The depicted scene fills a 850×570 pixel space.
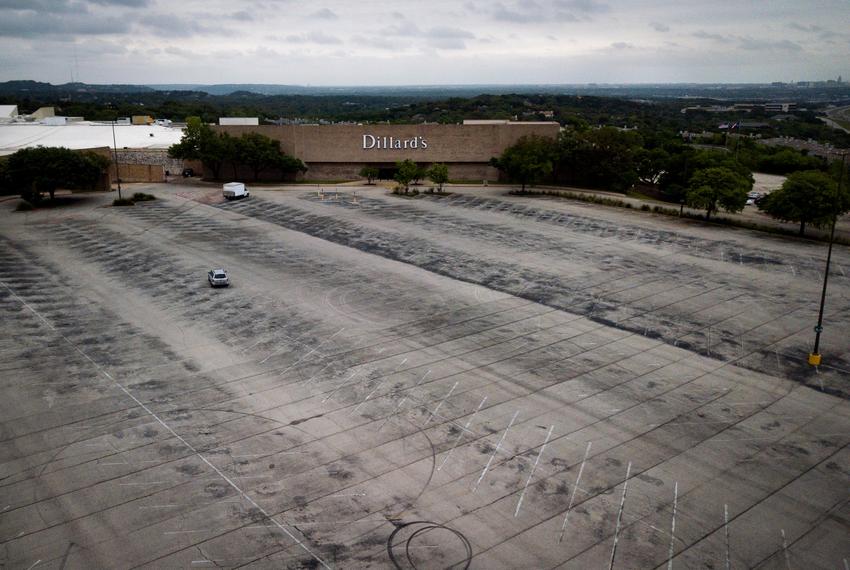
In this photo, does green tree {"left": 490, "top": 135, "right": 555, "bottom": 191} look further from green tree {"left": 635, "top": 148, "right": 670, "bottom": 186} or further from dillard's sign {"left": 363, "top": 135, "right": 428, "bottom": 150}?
green tree {"left": 635, "top": 148, "right": 670, "bottom": 186}

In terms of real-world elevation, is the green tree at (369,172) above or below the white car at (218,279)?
above

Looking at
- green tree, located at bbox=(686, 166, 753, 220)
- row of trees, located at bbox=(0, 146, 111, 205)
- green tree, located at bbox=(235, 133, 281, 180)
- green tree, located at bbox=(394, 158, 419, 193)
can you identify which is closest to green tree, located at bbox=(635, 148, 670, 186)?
green tree, located at bbox=(686, 166, 753, 220)

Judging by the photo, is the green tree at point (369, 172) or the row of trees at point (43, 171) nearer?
the row of trees at point (43, 171)

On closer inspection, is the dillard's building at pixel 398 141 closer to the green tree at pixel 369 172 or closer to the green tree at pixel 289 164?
the green tree at pixel 369 172

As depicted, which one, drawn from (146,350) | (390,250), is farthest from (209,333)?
(390,250)

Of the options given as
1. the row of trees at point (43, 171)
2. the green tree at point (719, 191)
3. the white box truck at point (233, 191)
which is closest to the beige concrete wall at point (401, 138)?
the white box truck at point (233, 191)

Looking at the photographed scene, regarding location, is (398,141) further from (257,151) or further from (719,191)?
(719,191)

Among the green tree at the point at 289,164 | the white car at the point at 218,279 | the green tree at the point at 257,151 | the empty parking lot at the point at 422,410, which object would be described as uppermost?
the green tree at the point at 257,151

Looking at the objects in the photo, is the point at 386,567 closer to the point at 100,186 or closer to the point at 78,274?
the point at 78,274
